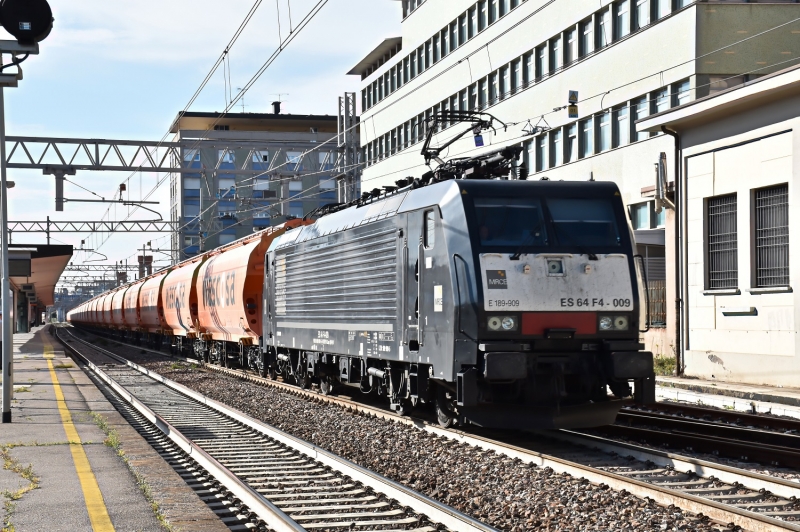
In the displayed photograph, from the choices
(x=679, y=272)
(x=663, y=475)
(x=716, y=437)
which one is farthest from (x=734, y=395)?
(x=663, y=475)

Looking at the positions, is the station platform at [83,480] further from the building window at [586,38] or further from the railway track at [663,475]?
the building window at [586,38]

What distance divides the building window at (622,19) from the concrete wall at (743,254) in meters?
8.98

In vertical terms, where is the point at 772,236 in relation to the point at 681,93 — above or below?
below

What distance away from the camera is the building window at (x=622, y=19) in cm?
3086

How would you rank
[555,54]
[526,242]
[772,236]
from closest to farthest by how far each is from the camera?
1. [526,242]
2. [772,236]
3. [555,54]

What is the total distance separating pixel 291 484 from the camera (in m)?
9.85

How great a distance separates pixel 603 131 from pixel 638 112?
7.62 feet

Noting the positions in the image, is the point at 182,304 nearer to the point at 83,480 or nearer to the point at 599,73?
the point at 599,73

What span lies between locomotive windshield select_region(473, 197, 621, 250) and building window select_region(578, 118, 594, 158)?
69.3 ft

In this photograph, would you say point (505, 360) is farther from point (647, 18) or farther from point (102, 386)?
point (647, 18)

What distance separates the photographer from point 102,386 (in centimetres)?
2406

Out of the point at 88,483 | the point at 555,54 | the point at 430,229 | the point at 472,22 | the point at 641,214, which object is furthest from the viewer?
the point at 472,22

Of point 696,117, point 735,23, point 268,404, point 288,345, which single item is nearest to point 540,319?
point 268,404

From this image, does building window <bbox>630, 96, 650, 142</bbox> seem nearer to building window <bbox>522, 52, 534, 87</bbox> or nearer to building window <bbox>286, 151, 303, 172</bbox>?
building window <bbox>522, 52, 534, 87</bbox>
